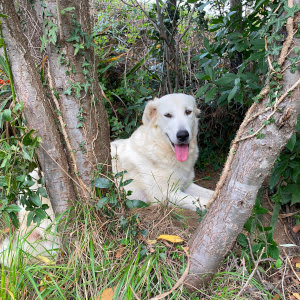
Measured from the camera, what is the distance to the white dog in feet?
9.20

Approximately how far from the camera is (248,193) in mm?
1541

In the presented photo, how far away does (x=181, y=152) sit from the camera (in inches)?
113

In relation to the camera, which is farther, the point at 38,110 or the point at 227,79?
the point at 227,79

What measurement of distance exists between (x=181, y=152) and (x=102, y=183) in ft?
4.05

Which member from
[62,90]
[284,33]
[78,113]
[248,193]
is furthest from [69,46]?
[248,193]

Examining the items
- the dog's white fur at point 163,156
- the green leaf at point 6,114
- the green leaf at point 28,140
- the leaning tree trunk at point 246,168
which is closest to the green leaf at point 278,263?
the leaning tree trunk at point 246,168

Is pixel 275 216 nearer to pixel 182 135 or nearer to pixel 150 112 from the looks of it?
pixel 182 135

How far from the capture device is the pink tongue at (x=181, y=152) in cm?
287

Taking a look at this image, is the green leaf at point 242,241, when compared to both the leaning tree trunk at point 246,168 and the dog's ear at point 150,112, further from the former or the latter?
the dog's ear at point 150,112

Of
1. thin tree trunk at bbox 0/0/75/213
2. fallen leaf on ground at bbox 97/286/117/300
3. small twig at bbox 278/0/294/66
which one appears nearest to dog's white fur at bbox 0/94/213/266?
thin tree trunk at bbox 0/0/75/213

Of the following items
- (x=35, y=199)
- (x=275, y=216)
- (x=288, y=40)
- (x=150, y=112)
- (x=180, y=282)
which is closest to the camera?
(x=288, y=40)

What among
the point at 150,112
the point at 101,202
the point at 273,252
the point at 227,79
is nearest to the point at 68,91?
the point at 101,202

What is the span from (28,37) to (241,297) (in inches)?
84.1

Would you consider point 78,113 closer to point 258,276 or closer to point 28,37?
point 28,37
